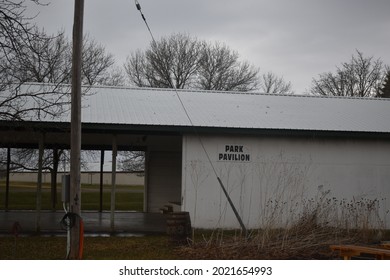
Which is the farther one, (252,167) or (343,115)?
(343,115)

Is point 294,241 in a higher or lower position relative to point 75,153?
lower

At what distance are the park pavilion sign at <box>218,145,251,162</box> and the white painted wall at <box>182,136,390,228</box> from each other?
0.10 feet

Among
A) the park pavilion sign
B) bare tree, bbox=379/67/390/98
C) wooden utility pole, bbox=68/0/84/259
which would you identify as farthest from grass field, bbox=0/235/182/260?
bare tree, bbox=379/67/390/98

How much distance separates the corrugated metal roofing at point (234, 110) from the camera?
56.6 ft

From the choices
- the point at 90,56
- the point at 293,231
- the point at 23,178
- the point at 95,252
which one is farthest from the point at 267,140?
the point at 23,178

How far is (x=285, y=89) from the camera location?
53.2 m

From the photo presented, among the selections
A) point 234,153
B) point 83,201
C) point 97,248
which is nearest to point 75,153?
point 97,248

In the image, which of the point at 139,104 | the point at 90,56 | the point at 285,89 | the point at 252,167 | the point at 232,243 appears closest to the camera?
the point at 232,243

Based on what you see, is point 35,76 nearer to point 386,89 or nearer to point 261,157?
point 261,157

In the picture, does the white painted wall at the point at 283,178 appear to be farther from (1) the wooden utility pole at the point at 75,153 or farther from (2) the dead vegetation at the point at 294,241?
(1) the wooden utility pole at the point at 75,153

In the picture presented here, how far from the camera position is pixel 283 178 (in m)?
17.4

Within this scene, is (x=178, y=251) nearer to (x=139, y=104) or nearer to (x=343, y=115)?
(x=139, y=104)

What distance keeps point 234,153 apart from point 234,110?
2311 mm

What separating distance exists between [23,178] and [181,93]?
4168 cm
